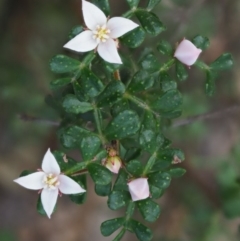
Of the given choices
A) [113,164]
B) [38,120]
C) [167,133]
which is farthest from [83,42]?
[167,133]

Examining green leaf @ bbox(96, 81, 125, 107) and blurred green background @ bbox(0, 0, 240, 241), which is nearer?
green leaf @ bbox(96, 81, 125, 107)

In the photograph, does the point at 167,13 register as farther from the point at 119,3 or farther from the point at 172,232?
the point at 172,232

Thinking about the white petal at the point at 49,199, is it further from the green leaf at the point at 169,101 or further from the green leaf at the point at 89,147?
the green leaf at the point at 169,101

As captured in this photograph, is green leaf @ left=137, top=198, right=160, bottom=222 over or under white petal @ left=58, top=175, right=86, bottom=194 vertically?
under

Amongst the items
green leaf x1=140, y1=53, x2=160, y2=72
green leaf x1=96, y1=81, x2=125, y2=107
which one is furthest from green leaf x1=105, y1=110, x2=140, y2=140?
green leaf x1=140, y1=53, x2=160, y2=72

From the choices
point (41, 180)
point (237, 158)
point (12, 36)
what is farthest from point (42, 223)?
point (41, 180)

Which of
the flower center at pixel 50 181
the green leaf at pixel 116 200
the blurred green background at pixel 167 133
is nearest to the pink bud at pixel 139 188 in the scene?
the green leaf at pixel 116 200

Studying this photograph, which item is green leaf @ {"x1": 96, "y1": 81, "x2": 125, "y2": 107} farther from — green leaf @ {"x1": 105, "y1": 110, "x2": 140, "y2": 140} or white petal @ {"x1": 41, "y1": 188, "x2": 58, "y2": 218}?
white petal @ {"x1": 41, "y1": 188, "x2": 58, "y2": 218}
